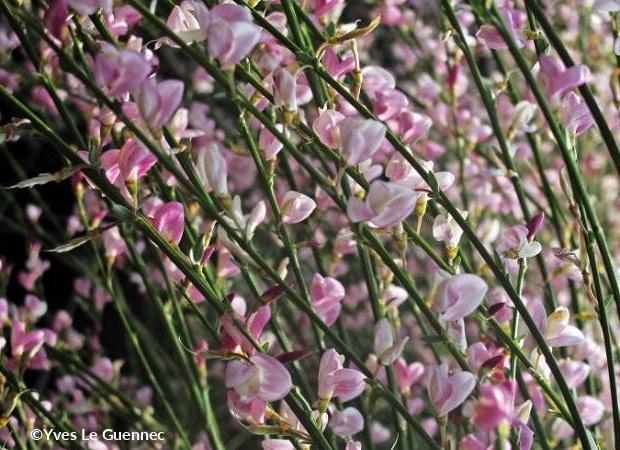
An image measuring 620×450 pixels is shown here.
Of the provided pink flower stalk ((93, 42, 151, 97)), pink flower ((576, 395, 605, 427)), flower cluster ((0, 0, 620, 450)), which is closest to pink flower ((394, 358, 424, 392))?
flower cluster ((0, 0, 620, 450))

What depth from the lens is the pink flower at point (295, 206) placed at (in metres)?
0.46

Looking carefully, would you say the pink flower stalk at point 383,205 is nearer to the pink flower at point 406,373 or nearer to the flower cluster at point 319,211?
the flower cluster at point 319,211

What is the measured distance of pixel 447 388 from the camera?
1.32 ft

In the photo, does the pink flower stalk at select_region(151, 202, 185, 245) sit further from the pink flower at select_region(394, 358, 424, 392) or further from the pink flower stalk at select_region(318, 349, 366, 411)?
the pink flower at select_region(394, 358, 424, 392)

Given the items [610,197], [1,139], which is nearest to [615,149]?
[1,139]

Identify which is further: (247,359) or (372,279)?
(372,279)

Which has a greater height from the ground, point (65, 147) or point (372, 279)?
point (65, 147)

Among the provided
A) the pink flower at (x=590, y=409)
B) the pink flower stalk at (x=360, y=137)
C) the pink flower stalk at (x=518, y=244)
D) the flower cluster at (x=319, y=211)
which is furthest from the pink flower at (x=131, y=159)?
the pink flower at (x=590, y=409)

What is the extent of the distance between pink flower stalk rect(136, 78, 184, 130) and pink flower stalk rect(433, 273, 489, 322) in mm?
163

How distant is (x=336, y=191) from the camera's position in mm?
397

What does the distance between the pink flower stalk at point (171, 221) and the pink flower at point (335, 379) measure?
110 millimetres

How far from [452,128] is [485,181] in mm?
65

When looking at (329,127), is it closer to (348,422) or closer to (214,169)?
(214,169)

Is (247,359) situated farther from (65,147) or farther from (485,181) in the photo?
(485,181)
